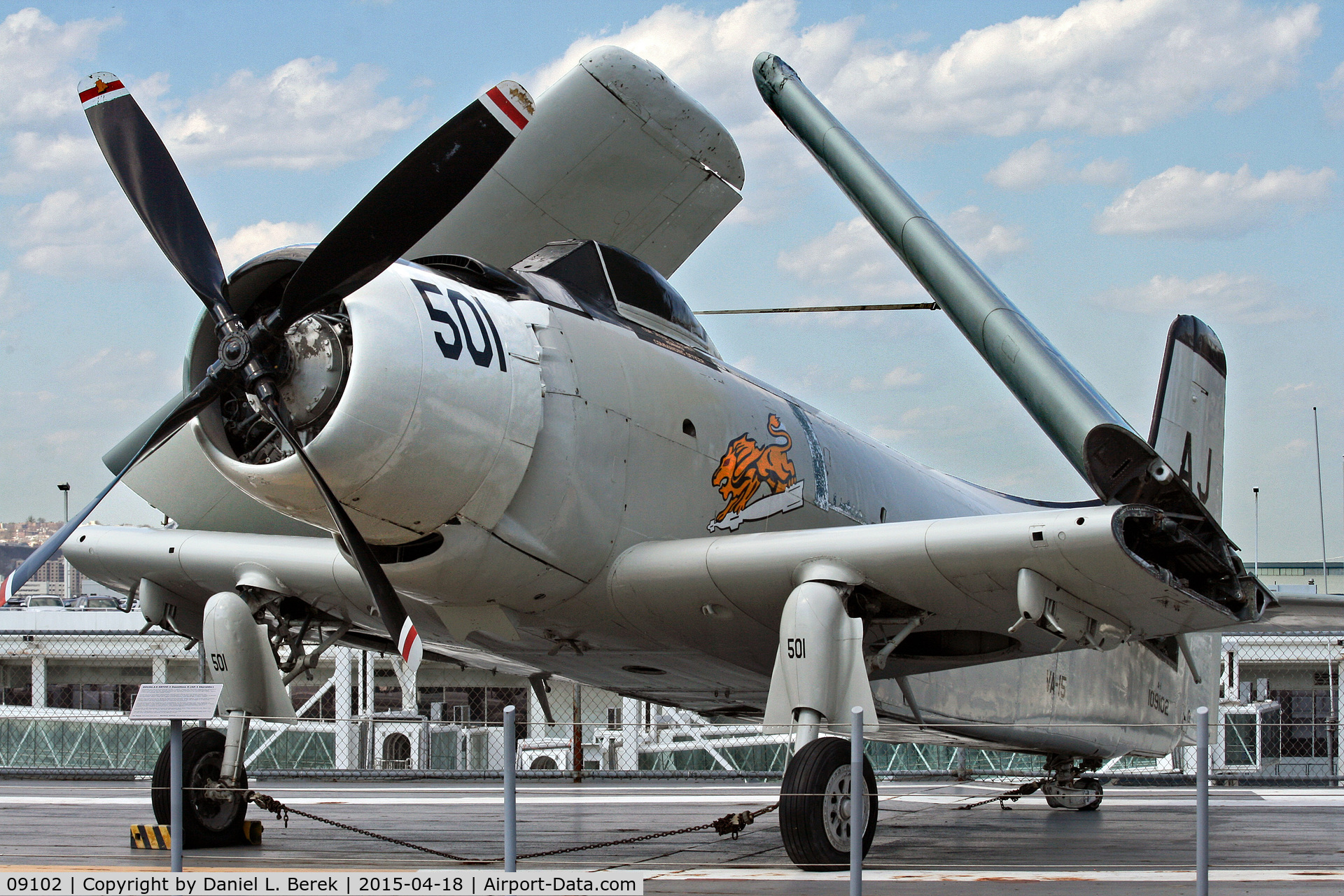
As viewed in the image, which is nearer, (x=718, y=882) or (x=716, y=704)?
(x=718, y=882)

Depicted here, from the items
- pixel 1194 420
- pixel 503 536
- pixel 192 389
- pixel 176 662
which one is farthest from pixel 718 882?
pixel 176 662

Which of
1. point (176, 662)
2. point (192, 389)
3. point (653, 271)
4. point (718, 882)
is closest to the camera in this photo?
point (718, 882)

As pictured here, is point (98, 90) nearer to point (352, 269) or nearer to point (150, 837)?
point (352, 269)

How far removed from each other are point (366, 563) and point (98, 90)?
10.4ft

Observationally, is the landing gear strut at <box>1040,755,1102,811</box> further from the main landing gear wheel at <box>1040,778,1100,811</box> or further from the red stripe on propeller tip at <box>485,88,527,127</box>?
the red stripe on propeller tip at <box>485,88,527,127</box>

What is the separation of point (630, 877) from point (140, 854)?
3.10 metres

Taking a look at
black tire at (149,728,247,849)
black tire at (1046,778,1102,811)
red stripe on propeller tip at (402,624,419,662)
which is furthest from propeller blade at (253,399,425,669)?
black tire at (1046,778,1102,811)

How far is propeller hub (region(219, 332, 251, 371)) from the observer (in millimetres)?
6684

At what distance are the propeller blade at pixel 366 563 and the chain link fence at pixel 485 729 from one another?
236 mm

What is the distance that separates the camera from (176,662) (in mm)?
35156

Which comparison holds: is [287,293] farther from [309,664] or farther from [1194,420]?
[1194,420]

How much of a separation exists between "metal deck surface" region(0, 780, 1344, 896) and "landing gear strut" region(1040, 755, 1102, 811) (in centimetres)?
25

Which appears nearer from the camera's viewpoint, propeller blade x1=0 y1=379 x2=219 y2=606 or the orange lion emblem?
propeller blade x1=0 y1=379 x2=219 y2=606

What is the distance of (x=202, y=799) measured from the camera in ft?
27.2
